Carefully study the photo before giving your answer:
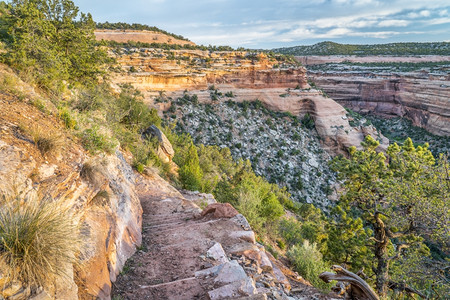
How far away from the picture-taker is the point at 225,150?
2233 centimetres

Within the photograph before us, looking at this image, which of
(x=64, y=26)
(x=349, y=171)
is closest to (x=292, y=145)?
(x=349, y=171)

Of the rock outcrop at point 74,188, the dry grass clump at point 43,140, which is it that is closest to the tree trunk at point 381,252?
the rock outcrop at point 74,188

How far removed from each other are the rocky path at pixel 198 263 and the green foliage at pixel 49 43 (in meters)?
4.55

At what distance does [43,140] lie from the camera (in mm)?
3771

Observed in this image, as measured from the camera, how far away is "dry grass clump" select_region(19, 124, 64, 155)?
3741 millimetres

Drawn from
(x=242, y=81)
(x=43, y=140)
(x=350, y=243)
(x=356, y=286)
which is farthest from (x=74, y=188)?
(x=242, y=81)

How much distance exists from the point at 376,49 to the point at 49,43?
71575 millimetres

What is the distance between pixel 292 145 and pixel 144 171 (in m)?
21.6

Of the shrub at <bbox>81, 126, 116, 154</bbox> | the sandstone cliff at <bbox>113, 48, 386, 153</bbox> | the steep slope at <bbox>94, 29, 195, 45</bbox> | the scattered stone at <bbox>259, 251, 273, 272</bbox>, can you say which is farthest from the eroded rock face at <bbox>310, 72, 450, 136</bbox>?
the shrub at <bbox>81, 126, 116, 154</bbox>

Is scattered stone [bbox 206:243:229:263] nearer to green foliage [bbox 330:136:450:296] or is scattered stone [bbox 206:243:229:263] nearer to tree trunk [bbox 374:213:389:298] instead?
green foliage [bbox 330:136:450:296]

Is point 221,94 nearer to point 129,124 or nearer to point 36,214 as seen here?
point 129,124

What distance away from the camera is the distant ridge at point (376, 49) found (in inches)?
2180

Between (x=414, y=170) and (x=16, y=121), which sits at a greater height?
(x=16, y=121)

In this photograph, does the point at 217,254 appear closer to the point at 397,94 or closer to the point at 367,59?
the point at 397,94
